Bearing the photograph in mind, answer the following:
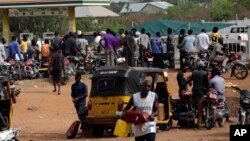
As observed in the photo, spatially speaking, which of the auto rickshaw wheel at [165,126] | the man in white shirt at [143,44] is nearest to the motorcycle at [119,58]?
the man in white shirt at [143,44]

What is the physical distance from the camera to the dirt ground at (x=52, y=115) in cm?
1691

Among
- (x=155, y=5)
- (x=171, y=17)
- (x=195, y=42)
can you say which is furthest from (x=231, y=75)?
(x=155, y=5)

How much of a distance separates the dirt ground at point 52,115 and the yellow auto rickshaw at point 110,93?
0.44 m

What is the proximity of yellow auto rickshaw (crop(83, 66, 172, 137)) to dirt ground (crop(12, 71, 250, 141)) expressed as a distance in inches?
17.2

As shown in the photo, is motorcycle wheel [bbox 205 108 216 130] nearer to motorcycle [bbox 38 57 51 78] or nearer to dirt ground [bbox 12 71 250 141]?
dirt ground [bbox 12 71 250 141]

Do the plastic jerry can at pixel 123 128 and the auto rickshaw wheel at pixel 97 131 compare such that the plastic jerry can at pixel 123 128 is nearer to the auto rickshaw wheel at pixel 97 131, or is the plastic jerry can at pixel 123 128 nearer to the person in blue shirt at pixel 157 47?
the auto rickshaw wheel at pixel 97 131

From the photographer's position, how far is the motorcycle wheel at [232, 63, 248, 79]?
2728cm

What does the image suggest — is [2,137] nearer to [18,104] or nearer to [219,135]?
[219,135]

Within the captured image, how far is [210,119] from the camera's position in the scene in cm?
1836

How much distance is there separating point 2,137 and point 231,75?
14.8 meters

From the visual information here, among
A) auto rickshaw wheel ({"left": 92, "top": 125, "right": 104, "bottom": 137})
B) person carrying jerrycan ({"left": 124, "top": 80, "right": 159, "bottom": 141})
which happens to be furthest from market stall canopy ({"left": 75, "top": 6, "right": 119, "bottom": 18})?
person carrying jerrycan ({"left": 124, "top": 80, "right": 159, "bottom": 141})

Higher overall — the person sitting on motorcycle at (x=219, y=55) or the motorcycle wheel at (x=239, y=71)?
the person sitting on motorcycle at (x=219, y=55)

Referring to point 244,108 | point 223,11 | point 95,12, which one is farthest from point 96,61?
point 223,11

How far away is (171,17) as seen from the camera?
74250 millimetres
